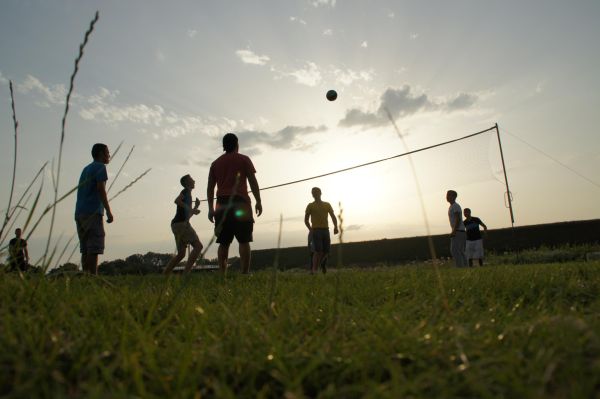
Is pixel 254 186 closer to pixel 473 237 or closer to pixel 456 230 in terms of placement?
pixel 456 230

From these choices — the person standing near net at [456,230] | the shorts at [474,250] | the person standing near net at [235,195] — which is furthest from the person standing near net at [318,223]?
the shorts at [474,250]

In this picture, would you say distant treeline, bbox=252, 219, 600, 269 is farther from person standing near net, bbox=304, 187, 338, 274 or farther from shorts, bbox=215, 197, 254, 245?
shorts, bbox=215, 197, 254, 245

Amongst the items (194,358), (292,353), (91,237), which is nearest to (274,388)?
(292,353)

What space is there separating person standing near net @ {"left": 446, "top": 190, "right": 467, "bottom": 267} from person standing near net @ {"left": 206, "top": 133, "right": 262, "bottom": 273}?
20.4 feet

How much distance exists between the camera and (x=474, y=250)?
12367 millimetres

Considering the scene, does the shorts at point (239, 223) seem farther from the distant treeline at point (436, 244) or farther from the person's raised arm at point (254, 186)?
the distant treeline at point (436, 244)

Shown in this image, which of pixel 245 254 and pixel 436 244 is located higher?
pixel 436 244

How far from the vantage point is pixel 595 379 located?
3.95 ft

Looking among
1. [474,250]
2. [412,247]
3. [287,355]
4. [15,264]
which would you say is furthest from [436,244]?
[287,355]

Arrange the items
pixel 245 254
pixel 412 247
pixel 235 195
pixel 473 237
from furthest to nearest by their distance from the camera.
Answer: pixel 412 247
pixel 473 237
pixel 245 254
pixel 235 195

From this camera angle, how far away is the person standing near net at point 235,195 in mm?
6352

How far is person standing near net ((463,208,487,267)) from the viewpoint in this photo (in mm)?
12320

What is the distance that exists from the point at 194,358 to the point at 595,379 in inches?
47.1

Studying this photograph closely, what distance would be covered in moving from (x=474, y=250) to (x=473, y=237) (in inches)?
15.9
